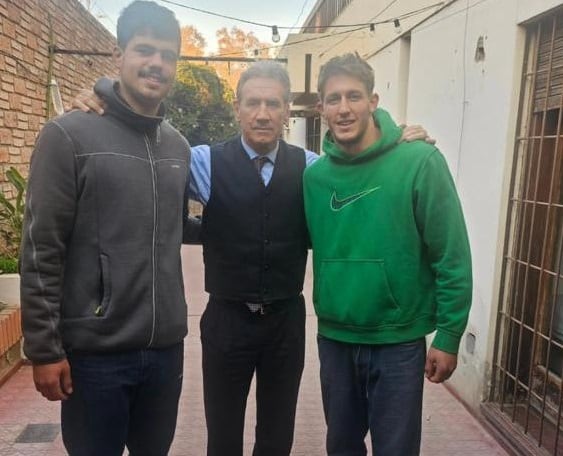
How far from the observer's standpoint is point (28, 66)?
5.41 m

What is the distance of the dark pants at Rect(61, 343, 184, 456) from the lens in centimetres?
173

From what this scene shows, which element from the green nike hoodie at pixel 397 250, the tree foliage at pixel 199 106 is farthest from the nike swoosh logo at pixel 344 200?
the tree foliage at pixel 199 106

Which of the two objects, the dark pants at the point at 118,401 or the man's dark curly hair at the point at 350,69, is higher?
the man's dark curly hair at the point at 350,69

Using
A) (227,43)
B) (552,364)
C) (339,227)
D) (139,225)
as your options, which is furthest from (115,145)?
(227,43)

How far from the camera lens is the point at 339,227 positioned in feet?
6.45

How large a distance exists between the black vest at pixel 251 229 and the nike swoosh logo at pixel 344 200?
0.27 metres

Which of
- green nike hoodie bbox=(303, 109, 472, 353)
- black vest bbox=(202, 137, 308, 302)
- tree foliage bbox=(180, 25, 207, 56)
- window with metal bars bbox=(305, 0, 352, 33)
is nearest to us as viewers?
green nike hoodie bbox=(303, 109, 472, 353)

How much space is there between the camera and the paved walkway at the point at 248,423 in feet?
9.96

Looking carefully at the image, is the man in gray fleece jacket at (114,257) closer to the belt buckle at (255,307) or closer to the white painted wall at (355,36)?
the belt buckle at (255,307)

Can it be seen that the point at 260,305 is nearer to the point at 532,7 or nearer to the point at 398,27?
the point at 532,7

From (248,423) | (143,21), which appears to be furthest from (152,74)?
(248,423)

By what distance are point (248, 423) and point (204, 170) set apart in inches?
71.6

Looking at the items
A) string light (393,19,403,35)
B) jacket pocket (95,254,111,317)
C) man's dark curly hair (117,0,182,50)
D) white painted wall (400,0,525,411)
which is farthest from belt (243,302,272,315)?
string light (393,19,403,35)

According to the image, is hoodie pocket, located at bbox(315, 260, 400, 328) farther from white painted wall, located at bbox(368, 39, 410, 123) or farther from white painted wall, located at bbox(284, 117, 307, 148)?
white painted wall, located at bbox(284, 117, 307, 148)
